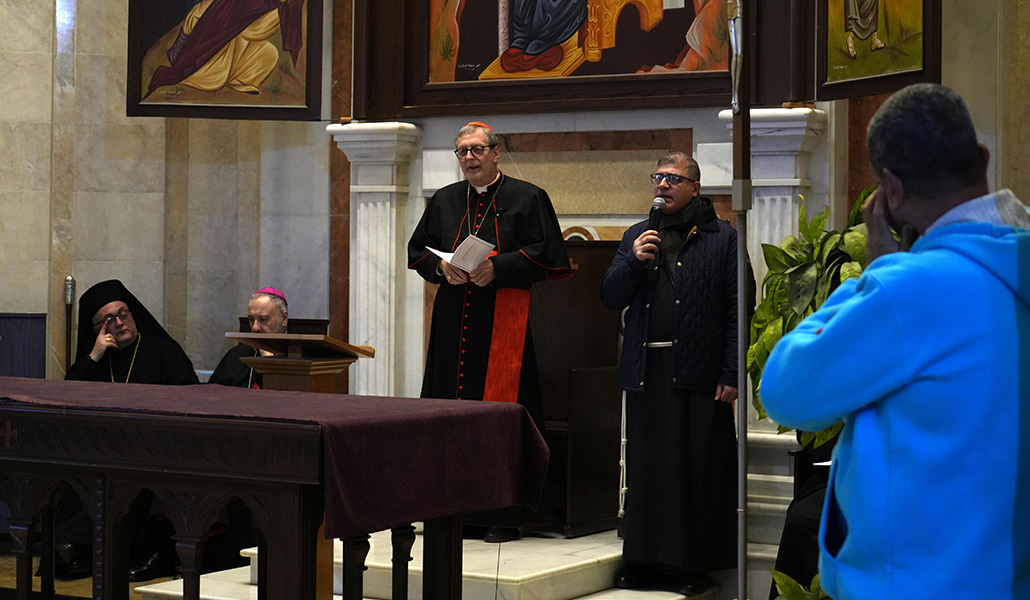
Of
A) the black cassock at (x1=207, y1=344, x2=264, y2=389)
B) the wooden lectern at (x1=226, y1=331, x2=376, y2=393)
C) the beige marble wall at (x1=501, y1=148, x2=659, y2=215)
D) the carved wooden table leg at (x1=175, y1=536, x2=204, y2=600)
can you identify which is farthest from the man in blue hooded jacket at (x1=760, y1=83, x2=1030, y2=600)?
the black cassock at (x1=207, y1=344, x2=264, y2=389)

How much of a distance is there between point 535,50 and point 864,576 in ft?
18.6

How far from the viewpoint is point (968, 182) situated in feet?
6.84

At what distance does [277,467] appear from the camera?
3.55 m

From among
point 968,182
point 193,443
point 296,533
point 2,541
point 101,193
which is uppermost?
point 101,193

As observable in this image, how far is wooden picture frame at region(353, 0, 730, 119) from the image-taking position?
23.1 feet

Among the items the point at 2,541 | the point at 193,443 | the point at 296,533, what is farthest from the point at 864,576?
the point at 2,541

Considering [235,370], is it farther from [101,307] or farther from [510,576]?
[510,576]

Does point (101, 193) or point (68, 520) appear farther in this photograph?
point (101, 193)

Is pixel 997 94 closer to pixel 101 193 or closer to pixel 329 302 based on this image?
pixel 329 302

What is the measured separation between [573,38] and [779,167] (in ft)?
5.03

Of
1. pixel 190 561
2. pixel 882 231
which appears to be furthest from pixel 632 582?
pixel 882 231

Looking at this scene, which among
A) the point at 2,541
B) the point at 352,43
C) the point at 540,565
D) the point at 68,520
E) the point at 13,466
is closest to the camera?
the point at 13,466

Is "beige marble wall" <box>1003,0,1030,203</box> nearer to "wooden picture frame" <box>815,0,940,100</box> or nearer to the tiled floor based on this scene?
"wooden picture frame" <box>815,0,940,100</box>

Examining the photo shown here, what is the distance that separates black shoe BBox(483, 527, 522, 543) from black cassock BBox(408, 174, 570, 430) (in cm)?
54
